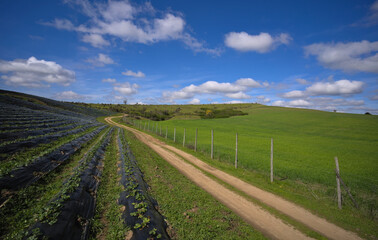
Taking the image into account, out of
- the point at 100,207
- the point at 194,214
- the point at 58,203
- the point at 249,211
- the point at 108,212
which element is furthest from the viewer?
the point at 249,211

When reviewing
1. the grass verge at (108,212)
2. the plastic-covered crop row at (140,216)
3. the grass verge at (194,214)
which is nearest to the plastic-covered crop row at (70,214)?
the grass verge at (108,212)

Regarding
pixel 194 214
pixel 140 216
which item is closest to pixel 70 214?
pixel 140 216

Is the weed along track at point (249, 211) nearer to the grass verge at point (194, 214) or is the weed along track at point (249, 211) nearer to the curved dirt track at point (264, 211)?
the curved dirt track at point (264, 211)

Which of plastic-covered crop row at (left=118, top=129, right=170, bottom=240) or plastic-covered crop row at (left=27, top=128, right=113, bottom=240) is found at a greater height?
plastic-covered crop row at (left=27, top=128, right=113, bottom=240)

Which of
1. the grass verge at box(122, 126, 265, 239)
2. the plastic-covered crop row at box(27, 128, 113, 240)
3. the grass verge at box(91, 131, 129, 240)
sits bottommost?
the grass verge at box(122, 126, 265, 239)

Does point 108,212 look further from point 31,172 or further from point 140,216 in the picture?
point 31,172

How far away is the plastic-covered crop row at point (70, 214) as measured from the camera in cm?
426

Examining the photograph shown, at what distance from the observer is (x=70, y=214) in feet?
16.9

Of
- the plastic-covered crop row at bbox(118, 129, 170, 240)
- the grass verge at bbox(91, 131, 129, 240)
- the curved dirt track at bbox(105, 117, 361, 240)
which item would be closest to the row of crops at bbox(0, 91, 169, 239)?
the plastic-covered crop row at bbox(118, 129, 170, 240)

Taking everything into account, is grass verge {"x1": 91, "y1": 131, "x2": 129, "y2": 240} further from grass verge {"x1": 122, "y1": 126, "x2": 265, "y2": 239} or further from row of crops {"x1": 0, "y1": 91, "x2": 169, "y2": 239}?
grass verge {"x1": 122, "y1": 126, "x2": 265, "y2": 239}

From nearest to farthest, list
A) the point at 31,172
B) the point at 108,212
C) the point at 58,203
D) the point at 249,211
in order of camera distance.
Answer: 1. the point at 58,203
2. the point at 108,212
3. the point at 249,211
4. the point at 31,172

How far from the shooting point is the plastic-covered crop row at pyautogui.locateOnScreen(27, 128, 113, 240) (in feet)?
14.0

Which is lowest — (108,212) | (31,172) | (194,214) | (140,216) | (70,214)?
(194,214)

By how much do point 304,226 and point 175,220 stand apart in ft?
17.2
